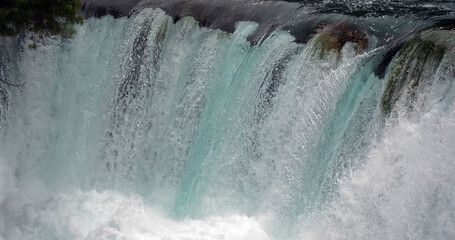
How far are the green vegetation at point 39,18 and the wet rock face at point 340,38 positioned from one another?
152 inches

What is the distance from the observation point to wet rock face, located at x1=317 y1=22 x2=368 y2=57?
9.31 metres

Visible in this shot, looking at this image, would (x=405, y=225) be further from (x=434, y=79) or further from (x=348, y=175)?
(x=434, y=79)

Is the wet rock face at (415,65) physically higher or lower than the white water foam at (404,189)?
higher

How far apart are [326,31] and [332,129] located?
1.46 metres

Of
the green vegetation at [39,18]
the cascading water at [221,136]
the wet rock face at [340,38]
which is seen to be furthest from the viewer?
the green vegetation at [39,18]

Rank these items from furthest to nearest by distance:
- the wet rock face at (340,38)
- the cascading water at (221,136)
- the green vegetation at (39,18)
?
the green vegetation at (39,18) → the wet rock face at (340,38) → the cascading water at (221,136)

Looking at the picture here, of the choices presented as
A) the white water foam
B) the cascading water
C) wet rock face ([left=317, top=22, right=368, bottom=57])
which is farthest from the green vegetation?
the white water foam

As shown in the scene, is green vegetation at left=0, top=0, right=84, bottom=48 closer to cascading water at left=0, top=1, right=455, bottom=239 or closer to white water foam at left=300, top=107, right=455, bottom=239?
cascading water at left=0, top=1, right=455, bottom=239

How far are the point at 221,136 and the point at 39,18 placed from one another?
3437 millimetres

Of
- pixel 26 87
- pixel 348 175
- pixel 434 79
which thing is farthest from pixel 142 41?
pixel 434 79

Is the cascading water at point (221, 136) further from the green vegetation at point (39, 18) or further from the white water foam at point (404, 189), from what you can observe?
the green vegetation at point (39, 18)

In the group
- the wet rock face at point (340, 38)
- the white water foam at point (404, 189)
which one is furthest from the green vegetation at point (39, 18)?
the white water foam at point (404, 189)

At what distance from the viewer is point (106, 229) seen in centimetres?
1023

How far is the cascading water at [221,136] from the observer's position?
26.8 feet
